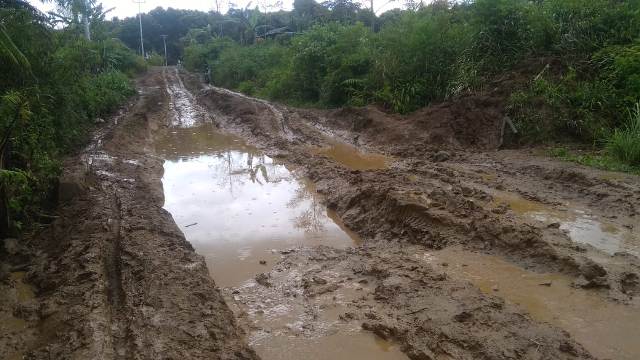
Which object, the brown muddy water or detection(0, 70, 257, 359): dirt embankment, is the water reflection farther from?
detection(0, 70, 257, 359): dirt embankment

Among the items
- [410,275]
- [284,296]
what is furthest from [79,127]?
[410,275]

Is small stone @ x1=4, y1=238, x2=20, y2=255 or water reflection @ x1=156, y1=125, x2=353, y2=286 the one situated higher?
small stone @ x1=4, y1=238, x2=20, y2=255

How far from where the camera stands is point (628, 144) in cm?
782

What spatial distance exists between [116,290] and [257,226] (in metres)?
2.47

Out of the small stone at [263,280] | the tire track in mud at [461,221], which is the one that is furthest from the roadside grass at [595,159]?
the small stone at [263,280]

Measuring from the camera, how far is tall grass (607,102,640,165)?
7746 mm

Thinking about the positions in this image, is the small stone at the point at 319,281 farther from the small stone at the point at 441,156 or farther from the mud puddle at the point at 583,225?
the small stone at the point at 441,156

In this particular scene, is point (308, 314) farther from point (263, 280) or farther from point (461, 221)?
point (461, 221)

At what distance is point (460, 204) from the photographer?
5992mm

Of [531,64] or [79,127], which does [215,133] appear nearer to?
[79,127]

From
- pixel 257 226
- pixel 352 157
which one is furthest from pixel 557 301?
pixel 352 157

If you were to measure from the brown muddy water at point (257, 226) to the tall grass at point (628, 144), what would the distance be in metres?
5.23


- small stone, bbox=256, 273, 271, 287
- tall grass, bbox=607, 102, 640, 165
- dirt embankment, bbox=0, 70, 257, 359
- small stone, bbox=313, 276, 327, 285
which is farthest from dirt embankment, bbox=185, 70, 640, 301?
dirt embankment, bbox=0, 70, 257, 359

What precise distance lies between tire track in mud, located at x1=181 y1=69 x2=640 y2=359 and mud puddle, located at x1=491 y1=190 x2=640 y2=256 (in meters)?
0.24
